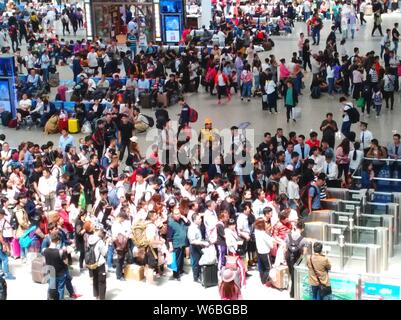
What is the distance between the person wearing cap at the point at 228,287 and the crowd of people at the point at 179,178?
18 millimetres

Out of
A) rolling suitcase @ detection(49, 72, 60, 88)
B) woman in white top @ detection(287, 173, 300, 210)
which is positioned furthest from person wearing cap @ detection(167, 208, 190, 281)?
rolling suitcase @ detection(49, 72, 60, 88)

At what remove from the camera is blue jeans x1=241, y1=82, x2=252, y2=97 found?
23.4 metres

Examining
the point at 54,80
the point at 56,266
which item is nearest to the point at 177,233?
the point at 56,266

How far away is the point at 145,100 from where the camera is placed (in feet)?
76.1

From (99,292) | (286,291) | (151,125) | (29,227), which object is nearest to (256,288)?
(286,291)

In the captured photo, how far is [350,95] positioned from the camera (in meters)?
23.1

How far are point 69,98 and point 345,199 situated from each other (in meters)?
10.4

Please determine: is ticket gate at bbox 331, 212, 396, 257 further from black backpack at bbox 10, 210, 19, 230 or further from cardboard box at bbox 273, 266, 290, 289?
black backpack at bbox 10, 210, 19, 230

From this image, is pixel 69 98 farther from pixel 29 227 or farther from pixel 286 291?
pixel 286 291

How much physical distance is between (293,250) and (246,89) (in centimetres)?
1201

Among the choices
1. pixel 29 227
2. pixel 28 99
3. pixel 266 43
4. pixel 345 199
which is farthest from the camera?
pixel 266 43

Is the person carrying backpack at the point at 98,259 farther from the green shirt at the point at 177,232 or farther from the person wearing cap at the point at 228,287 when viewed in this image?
the person wearing cap at the point at 228,287

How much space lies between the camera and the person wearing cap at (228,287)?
439 inches

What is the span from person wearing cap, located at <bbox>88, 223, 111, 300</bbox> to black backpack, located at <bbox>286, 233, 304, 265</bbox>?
2482 mm
